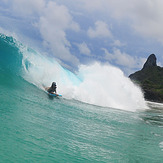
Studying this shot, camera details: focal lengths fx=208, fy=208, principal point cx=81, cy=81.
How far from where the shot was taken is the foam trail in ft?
90.0

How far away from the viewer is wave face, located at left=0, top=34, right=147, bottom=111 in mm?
26828

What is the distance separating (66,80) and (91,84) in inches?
195

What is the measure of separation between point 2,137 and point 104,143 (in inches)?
190

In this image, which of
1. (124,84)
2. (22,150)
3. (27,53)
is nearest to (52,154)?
(22,150)

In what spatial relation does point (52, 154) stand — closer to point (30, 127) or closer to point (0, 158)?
point (0, 158)

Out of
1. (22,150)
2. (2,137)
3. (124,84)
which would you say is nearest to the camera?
(22,150)

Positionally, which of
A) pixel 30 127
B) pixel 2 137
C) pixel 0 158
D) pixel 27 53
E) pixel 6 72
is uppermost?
pixel 27 53

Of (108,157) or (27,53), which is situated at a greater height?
(27,53)

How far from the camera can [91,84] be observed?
103 ft

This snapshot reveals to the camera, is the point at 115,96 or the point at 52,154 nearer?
the point at 52,154

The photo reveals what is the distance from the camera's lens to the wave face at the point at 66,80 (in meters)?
26.8

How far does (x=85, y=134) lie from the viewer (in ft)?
36.2

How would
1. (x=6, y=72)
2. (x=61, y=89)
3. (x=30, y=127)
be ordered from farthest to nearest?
(x=61, y=89), (x=6, y=72), (x=30, y=127)

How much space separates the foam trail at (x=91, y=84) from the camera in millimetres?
27422
